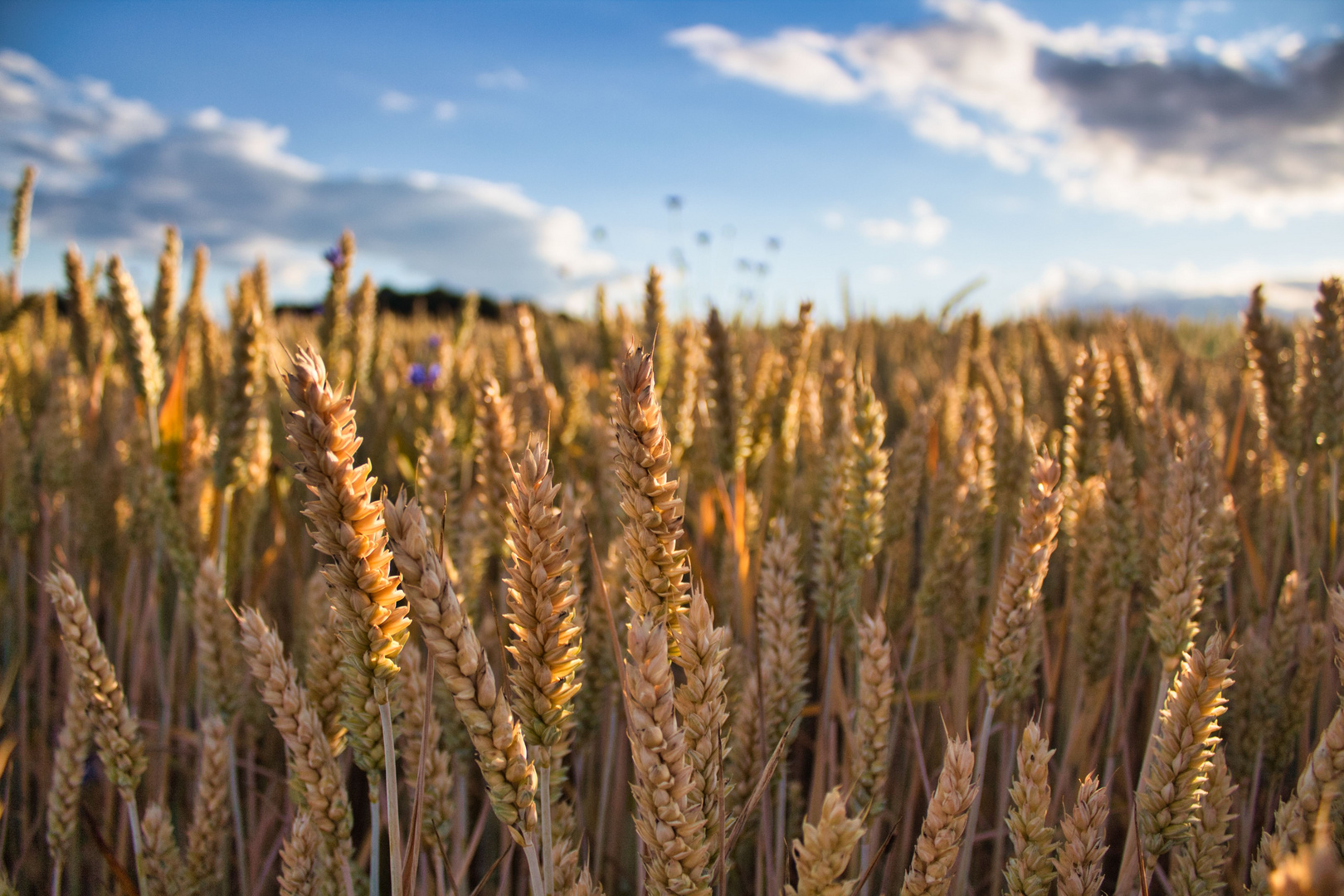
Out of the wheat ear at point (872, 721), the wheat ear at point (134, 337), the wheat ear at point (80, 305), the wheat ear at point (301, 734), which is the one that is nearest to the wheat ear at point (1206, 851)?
the wheat ear at point (872, 721)

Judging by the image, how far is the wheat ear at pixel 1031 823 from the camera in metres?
0.79

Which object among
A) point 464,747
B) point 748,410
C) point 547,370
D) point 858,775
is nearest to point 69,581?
point 464,747

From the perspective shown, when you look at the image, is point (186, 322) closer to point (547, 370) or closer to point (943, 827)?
point (547, 370)

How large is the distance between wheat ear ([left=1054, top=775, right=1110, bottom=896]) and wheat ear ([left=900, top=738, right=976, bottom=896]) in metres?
0.15

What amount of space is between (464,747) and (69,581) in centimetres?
60

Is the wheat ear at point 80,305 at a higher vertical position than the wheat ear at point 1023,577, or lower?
higher

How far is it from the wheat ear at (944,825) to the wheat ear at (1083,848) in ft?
0.50

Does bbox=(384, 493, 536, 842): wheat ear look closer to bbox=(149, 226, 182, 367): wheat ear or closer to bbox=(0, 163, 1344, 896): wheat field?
bbox=(0, 163, 1344, 896): wheat field

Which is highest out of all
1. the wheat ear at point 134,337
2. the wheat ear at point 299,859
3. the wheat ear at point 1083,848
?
the wheat ear at point 134,337

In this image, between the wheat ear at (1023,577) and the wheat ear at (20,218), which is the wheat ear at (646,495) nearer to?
the wheat ear at (1023,577)

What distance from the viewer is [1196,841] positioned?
0.87 m

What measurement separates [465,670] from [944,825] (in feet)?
1.60

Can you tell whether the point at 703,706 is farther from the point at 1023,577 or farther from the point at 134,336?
the point at 134,336

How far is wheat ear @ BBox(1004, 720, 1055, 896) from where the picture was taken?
793mm
